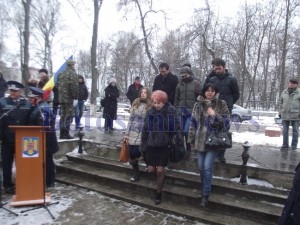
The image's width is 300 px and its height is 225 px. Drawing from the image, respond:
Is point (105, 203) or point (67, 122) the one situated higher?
point (67, 122)

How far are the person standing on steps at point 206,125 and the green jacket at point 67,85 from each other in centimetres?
373

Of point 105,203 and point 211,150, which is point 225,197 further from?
point 105,203

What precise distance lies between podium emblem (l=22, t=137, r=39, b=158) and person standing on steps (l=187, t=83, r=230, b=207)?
2601mm

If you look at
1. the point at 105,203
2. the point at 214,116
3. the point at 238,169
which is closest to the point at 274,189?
the point at 238,169

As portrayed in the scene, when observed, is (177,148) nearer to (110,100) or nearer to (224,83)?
(224,83)

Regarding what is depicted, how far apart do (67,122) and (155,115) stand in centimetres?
376

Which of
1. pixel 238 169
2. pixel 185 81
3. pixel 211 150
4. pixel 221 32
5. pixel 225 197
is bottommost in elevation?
pixel 225 197

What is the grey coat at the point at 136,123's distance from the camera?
4.99m

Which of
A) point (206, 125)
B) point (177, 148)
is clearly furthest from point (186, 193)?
point (206, 125)

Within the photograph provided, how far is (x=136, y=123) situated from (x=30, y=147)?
1861mm

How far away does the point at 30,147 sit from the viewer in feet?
15.0

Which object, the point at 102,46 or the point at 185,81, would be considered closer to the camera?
the point at 185,81

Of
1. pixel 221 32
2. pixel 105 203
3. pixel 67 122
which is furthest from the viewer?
pixel 221 32

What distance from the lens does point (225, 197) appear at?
4.59 meters
